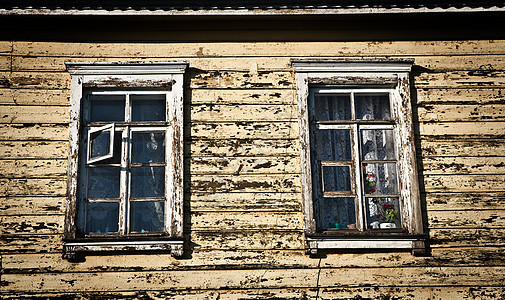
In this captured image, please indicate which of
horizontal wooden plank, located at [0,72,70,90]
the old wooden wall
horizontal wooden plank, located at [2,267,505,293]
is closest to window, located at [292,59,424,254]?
the old wooden wall

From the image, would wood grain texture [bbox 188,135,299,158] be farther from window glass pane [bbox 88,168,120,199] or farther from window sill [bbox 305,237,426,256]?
window sill [bbox 305,237,426,256]

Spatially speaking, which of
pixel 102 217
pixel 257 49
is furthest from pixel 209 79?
pixel 102 217

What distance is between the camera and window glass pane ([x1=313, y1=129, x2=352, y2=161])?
18.8ft

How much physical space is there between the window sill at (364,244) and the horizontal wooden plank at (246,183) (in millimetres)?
588

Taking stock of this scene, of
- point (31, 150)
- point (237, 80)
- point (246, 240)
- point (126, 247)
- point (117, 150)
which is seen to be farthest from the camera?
point (237, 80)

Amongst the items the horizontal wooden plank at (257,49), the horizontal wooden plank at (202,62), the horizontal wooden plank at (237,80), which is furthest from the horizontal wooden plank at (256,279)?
the horizontal wooden plank at (257,49)

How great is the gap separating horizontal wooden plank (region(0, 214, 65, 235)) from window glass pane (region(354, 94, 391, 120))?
3.35 meters

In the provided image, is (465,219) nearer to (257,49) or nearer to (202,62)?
(257,49)

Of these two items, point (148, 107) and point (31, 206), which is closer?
point (31, 206)

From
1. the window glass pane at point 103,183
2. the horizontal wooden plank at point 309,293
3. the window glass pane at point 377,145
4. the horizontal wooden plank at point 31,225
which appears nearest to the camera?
the horizontal wooden plank at point 309,293

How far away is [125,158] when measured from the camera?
5598 millimetres

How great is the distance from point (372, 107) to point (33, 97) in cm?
364

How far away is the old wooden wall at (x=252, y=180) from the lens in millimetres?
5301

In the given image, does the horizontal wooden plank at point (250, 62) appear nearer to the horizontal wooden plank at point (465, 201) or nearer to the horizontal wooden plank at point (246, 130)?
the horizontal wooden plank at point (246, 130)
